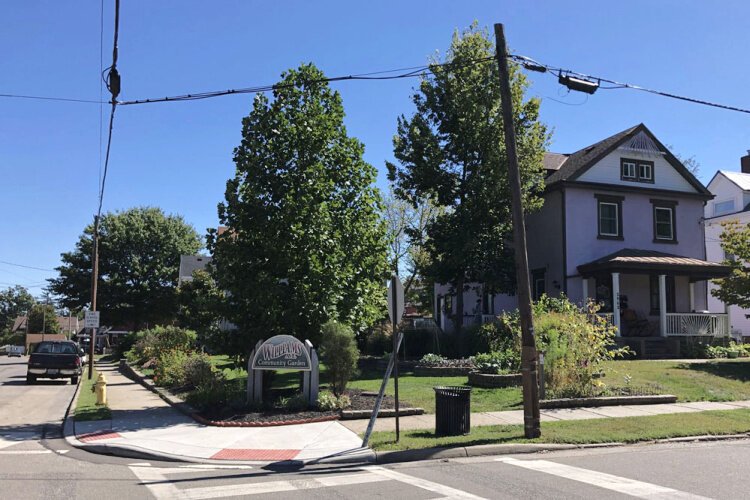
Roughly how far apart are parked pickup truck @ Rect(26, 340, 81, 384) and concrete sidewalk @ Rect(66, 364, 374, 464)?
1289 cm

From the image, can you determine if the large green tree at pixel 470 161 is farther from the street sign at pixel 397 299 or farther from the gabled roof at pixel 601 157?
the street sign at pixel 397 299

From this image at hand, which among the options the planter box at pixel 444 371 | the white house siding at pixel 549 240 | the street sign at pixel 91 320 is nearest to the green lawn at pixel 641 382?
→ the planter box at pixel 444 371

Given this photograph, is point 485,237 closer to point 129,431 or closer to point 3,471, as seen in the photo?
point 129,431

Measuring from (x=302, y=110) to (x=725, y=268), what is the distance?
65.9 ft

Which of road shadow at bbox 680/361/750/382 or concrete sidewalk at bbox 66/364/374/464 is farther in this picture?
road shadow at bbox 680/361/750/382

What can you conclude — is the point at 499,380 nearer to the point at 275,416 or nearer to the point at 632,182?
the point at 275,416

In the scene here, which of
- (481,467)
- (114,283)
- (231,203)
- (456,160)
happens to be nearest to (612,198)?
(456,160)

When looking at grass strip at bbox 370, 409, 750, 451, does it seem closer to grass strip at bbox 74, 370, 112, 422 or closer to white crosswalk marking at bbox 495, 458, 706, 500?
white crosswalk marking at bbox 495, 458, 706, 500

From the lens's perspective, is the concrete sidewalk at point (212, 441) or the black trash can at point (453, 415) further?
the black trash can at point (453, 415)

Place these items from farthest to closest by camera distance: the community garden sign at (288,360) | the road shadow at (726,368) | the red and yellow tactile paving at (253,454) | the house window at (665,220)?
the house window at (665,220) → the road shadow at (726,368) → the community garden sign at (288,360) → the red and yellow tactile paving at (253,454)

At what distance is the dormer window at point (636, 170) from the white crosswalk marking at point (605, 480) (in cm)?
2130

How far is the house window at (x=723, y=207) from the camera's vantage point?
126 ft

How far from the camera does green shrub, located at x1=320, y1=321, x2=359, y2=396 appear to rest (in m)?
13.5

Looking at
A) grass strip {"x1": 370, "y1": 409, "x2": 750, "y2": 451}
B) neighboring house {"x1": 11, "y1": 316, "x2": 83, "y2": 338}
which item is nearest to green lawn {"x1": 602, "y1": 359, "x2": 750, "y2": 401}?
grass strip {"x1": 370, "y1": 409, "x2": 750, "y2": 451}
